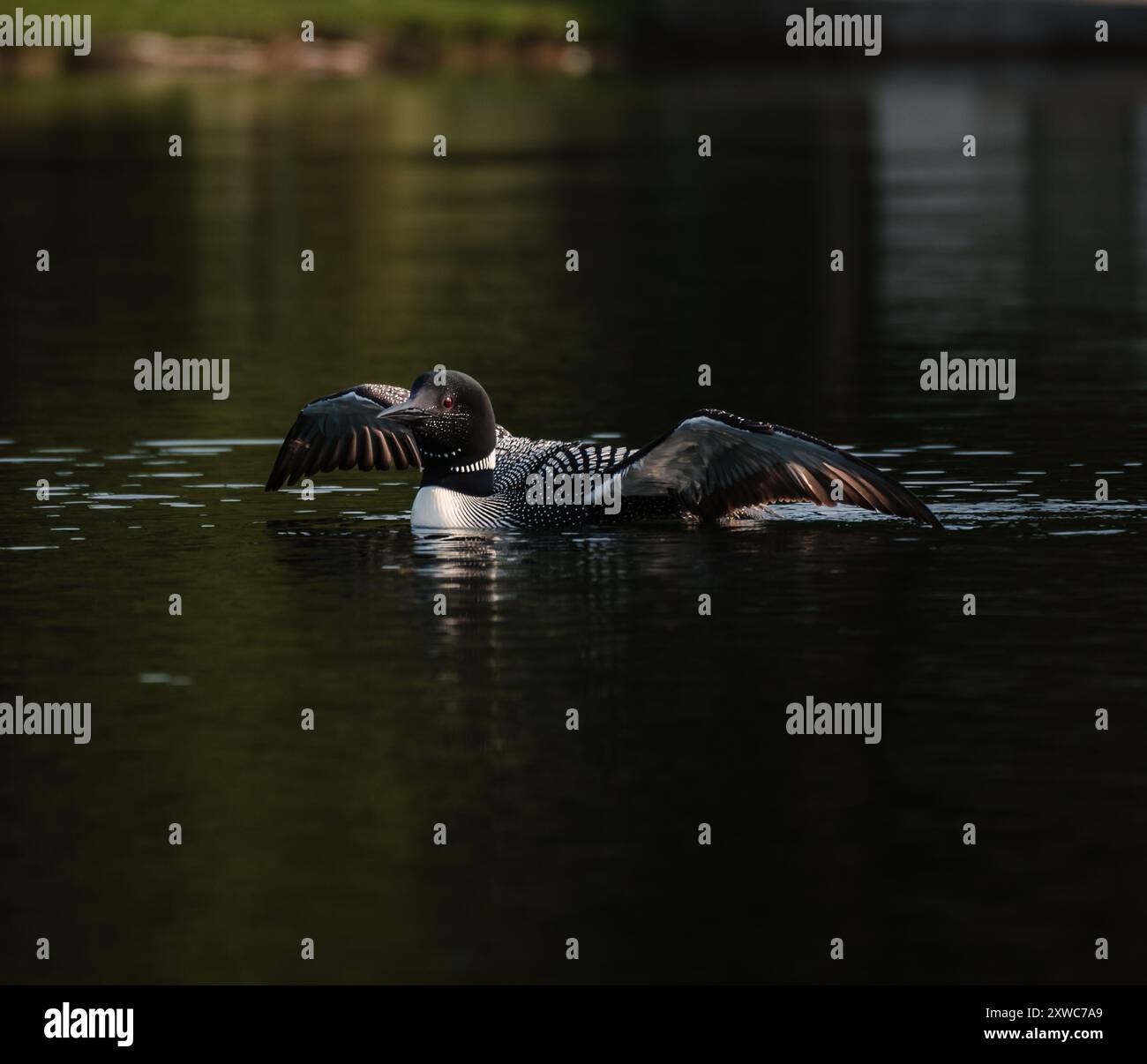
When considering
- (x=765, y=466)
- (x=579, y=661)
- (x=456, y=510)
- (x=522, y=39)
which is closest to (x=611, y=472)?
(x=765, y=466)

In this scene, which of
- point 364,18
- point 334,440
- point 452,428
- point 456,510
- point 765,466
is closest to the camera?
point 765,466

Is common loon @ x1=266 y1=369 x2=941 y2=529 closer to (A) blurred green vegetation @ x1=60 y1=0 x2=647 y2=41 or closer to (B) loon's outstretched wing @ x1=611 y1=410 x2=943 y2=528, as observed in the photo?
(B) loon's outstretched wing @ x1=611 y1=410 x2=943 y2=528

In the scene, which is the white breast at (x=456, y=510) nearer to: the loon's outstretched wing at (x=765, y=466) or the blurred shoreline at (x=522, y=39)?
the loon's outstretched wing at (x=765, y=466)

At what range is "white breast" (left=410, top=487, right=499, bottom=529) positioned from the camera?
62.1 feet

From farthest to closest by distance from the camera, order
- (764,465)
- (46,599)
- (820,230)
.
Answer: (820,230), (764,465), (46,599)

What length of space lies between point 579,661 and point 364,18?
361 feet

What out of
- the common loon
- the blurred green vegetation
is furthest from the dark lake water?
the blurred green vegetation

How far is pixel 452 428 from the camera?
18750 millimetres

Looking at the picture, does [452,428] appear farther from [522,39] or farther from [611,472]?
[522,39]

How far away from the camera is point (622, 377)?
92.5 ft

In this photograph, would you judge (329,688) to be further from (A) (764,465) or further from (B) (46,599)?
(A) (764,465)
